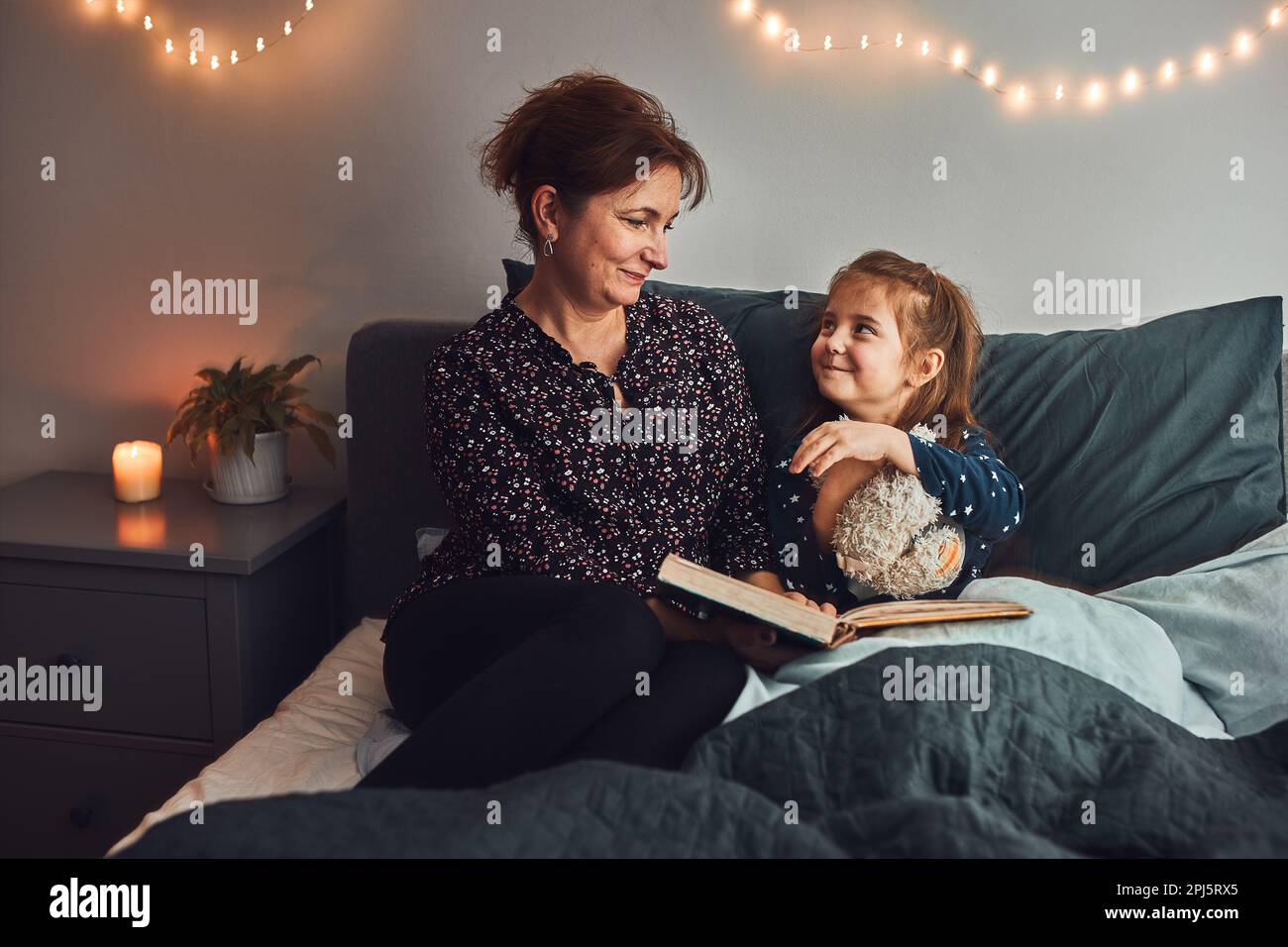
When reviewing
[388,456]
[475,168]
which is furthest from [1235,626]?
[475,168]

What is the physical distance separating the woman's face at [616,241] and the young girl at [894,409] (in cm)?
27

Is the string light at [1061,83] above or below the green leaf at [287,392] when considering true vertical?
above

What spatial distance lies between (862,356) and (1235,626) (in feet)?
1.83

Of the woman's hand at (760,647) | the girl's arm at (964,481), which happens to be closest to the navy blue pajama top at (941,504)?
the girl's arm at (964,481)

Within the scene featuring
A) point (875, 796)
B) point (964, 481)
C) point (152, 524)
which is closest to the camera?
point (875, 796)

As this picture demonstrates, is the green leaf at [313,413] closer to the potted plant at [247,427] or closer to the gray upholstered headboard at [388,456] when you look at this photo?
the potted plant at [247,427]

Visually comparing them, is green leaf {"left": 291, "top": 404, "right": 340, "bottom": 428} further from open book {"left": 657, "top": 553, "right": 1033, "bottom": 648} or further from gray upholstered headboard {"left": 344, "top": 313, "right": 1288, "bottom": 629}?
open book {"left": 657, "top": 553, "right": 1033, "bottom": 648}

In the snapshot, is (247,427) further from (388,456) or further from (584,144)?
(584,144)

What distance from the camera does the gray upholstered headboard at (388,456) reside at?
1828 millimetres

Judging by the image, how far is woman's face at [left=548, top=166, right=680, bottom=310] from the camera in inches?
56.8

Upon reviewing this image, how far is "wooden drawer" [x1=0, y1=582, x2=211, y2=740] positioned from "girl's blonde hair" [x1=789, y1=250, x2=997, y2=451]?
3.65 feet

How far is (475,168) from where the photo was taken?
1.92m

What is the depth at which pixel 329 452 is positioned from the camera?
6.34ft
